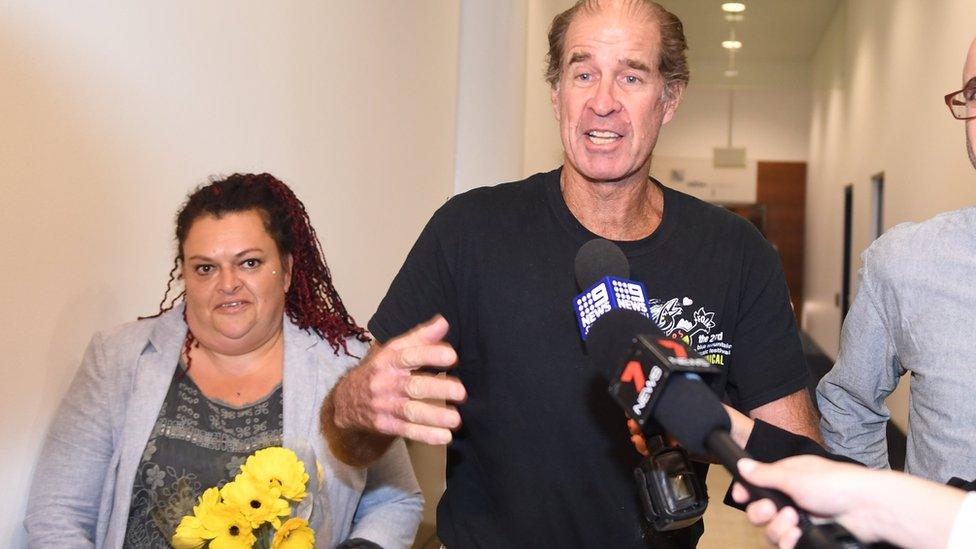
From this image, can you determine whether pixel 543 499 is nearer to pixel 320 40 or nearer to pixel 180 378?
pixel 180 378

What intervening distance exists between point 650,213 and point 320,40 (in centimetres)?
211

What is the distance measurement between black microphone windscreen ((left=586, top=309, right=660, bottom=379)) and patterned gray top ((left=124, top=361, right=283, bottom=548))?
130cm

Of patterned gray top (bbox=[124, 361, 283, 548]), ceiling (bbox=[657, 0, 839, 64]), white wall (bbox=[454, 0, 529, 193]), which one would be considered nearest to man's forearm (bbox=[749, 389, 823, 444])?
patterned gray top (bbox=[124, 361, 283, 548])

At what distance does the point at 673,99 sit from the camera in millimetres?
2104

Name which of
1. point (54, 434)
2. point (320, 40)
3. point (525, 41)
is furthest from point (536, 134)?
point (54, 434)

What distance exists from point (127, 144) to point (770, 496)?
1.99 m

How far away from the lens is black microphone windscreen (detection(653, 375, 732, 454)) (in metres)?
0.96

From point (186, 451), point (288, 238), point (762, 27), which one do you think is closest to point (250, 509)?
point (186, 451)

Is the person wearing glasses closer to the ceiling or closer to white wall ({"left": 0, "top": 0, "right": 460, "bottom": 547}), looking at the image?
white wall ({"left": 0, "top": 0, "right": 460, "bottom": 547})

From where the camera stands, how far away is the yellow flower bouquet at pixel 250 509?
5.07 feet

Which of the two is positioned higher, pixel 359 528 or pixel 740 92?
pixel 740 92

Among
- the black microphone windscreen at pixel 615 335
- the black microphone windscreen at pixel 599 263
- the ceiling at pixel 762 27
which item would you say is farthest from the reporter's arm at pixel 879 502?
the ceiling at pixel 762 27

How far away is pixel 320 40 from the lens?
372 cm

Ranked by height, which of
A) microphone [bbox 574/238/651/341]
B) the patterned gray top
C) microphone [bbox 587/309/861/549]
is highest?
microphone [bbox 574/238/651/341]
